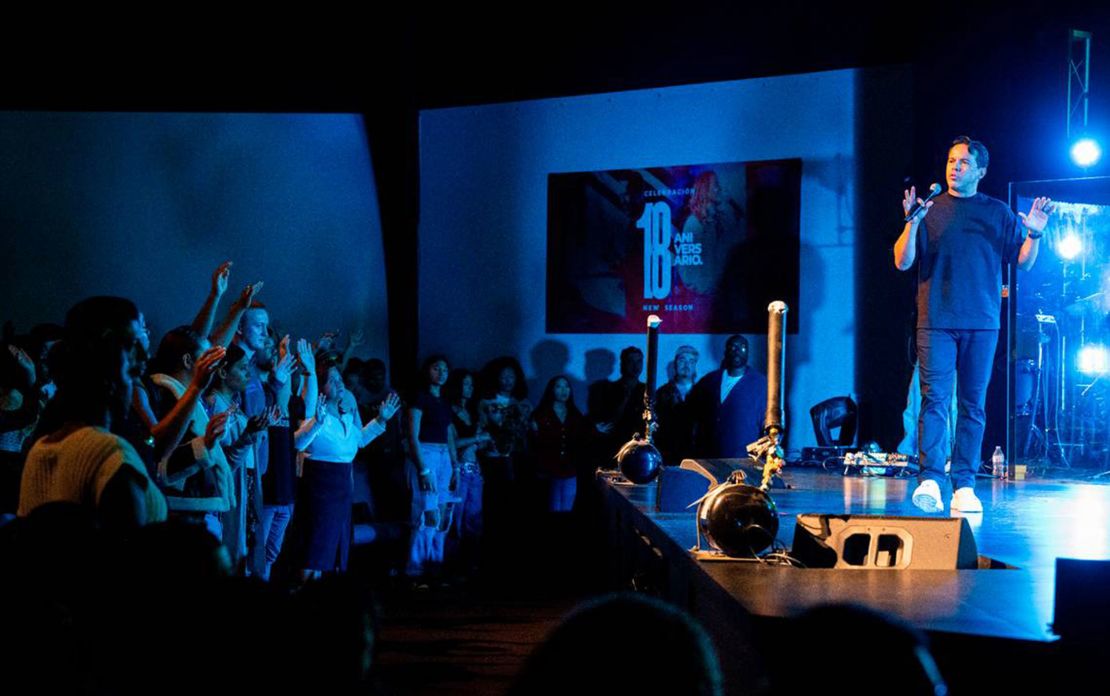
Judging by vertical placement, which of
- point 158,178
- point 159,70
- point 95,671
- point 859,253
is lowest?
point 95,671

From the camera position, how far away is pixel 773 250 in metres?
9.05

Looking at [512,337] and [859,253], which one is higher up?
[859,253]

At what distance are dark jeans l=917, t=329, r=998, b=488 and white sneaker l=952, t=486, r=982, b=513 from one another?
0.31 feet

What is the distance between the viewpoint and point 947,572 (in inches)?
117

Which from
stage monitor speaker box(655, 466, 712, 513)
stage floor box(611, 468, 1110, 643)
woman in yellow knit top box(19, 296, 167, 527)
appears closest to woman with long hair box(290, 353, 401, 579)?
stage floor box(611, 468, 1110, 643)

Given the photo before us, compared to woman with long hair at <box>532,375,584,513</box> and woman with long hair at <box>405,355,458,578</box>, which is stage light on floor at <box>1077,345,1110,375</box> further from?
woman with long hair at <box>405,355,458,578</box>

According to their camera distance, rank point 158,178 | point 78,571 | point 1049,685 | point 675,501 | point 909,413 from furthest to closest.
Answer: point 158,178 < point 909,413 < point 675,501 < point 1049,685 < point 78,571

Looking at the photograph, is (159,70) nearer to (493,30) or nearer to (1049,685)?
(493,30)

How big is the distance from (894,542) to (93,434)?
2.14 meters

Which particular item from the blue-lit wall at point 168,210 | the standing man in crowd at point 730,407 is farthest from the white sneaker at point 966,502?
the blue-lit wall at point 168,210

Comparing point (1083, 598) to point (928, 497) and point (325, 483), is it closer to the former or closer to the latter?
point (928, 497)

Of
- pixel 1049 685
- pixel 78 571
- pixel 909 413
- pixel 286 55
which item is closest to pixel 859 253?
pixel 909 413

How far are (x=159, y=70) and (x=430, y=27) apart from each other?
2.15m

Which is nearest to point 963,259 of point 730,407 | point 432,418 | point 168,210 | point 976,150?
point 976,150
